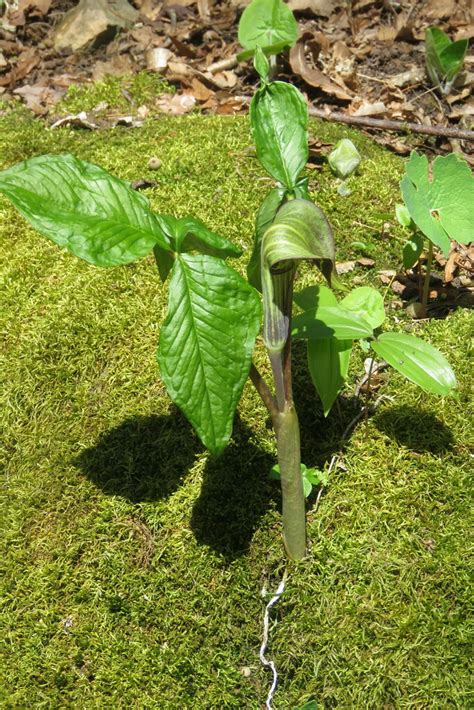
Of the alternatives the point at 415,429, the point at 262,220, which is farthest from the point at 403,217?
the point at 262,220

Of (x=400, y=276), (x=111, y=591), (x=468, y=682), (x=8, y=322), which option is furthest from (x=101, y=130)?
(x=468, y=682)

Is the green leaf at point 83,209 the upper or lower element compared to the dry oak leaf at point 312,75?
upper

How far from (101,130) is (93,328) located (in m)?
1.33

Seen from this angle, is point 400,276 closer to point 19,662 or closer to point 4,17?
point 19,662

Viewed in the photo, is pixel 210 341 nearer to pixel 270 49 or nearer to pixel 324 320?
pixel 324 320

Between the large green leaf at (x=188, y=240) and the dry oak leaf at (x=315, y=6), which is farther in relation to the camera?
the dry oak leaf at (x=315, y=6)

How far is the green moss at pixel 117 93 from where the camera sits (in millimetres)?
Answer: 3199

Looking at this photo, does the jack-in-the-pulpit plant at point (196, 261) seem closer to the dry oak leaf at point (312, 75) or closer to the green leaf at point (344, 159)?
the green leaf at point (344, 159)

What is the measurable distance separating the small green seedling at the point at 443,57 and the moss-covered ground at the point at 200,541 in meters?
1.75

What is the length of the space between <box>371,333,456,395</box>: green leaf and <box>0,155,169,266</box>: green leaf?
0.58 m

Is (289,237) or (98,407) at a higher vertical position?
(289,237)

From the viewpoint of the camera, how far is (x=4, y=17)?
13.6ft

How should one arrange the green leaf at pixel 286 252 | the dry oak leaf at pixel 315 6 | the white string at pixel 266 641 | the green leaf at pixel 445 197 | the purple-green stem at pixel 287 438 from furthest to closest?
the dry oak leaf at pixel 315 6
the green leaf at pixel 445 197
the white string at pixel 266 641
the purple-green stem at pixel 287 438
the green leaf at pixel 286 252

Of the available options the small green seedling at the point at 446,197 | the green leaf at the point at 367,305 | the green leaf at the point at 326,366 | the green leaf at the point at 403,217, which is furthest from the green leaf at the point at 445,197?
the green leaf at the point at 326,366
